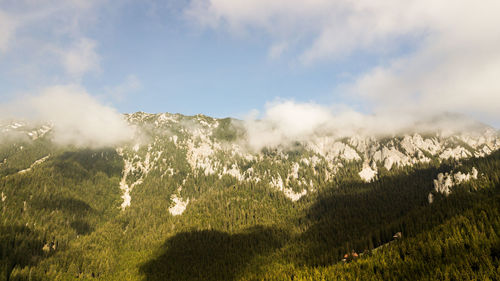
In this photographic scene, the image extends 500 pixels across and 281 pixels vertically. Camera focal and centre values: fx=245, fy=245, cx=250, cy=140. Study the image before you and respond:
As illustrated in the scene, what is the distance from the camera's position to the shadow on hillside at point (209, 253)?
429 feet

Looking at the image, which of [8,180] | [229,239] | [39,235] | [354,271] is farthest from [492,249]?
[8,180]

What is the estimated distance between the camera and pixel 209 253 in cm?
15062

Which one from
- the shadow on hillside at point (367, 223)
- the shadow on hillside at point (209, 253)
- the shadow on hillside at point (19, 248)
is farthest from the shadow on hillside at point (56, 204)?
the shadow on hillside at point (367, 223)

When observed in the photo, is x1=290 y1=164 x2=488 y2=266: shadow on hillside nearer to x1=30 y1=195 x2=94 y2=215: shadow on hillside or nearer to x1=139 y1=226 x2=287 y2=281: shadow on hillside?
x1=139 y1=226 x2=287 y2=281: shadow on hillside

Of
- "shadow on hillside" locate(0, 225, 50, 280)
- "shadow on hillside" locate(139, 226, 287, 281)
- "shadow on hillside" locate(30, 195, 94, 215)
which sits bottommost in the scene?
"shadow on hillside" locate(139, 226, 287, 281)

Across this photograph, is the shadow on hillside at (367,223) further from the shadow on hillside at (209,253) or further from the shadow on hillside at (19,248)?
the shadow on hillside at (19,248)

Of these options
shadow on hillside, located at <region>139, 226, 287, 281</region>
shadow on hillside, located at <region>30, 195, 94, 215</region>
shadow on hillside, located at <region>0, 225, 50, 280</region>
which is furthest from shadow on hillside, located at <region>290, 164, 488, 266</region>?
shadow on hillside, located at <region>30, 195, 94, 215</region>

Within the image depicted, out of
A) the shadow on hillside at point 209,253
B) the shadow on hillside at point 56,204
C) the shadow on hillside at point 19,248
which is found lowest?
the shadow on hillside at point 209,253

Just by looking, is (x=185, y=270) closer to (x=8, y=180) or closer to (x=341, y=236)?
(x=341, y=236)

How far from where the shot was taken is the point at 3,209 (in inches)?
6614

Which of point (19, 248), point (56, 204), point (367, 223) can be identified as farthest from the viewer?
point (56, 204)

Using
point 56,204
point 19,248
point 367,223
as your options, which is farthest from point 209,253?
point 56,204

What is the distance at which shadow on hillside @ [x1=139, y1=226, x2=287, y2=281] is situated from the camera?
13062 cm

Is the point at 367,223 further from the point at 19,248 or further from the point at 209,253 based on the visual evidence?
the point at 19,248
